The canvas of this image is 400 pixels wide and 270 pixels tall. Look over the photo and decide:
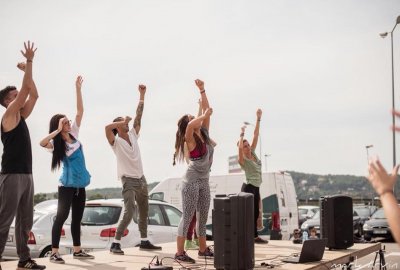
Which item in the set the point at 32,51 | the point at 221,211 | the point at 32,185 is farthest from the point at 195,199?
the point at 32,51

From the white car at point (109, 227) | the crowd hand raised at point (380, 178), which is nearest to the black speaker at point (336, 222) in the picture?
the white car at point (109, 227)

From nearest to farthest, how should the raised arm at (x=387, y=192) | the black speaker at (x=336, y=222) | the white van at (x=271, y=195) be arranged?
1. the raised arm at (x=387, y=192)
2. the black speaker at (x=336, y=222)
3. the white van at (x=271, y=195)

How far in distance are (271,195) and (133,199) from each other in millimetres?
9028

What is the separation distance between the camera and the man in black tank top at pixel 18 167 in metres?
4.83

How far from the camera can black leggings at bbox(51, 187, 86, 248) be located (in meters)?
5.96

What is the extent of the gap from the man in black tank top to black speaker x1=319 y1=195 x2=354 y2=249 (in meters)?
4.25

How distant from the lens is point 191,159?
618 centimetres

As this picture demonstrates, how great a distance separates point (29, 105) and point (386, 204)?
13.7ft

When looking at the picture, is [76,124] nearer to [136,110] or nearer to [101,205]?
[136,110]

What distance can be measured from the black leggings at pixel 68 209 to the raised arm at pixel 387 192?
4.58m

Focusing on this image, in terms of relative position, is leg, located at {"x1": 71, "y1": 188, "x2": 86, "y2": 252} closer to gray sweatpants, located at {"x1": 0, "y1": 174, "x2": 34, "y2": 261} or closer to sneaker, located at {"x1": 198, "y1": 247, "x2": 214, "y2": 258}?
gray sweatpants, located at {"x1": 0, "y1": 174, "x2": 34, "y2": 261}

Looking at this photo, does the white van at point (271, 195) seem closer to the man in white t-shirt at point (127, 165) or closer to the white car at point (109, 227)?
the white car at point (109, 227)

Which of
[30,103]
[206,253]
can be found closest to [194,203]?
[206,253]

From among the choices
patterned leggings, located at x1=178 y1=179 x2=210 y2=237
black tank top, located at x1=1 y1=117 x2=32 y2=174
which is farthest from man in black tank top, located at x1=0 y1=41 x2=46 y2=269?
patterned leggings, located at x1=178 y1=179 x2=210 y2=237
